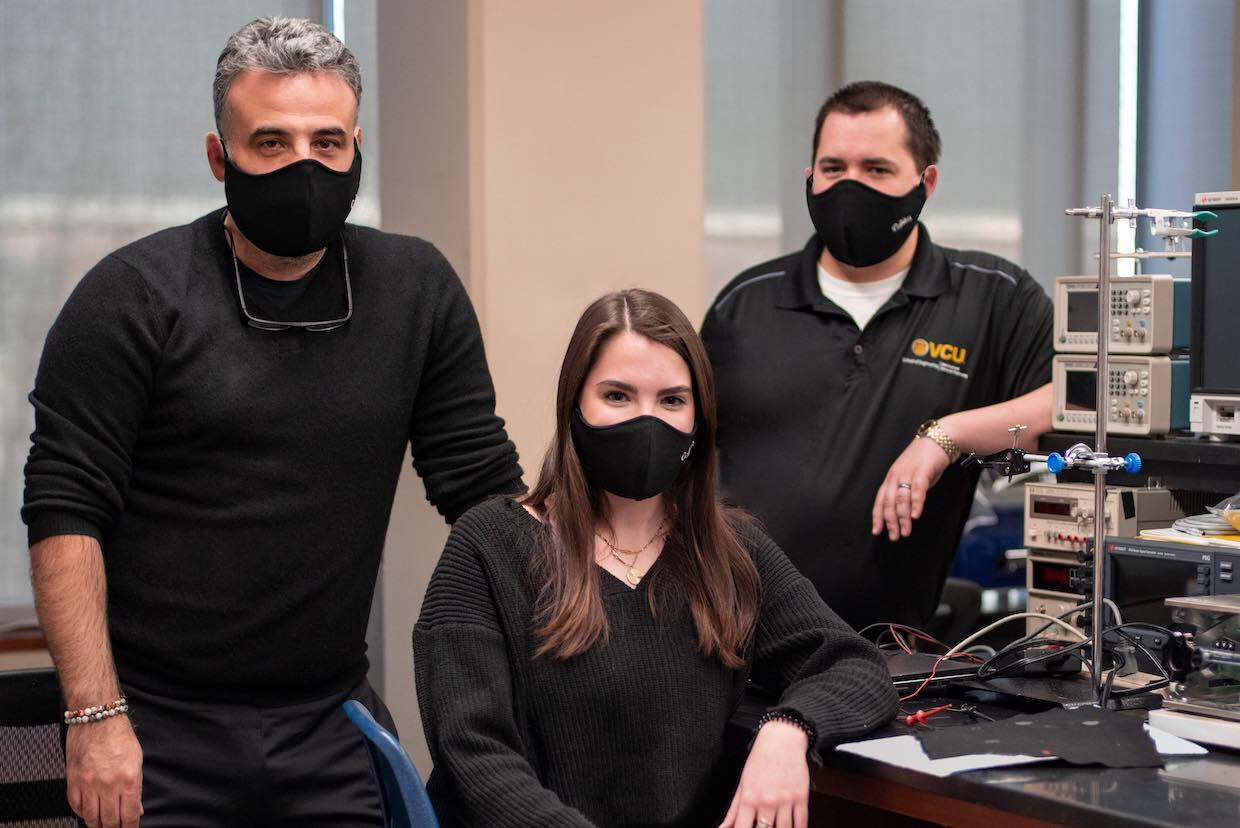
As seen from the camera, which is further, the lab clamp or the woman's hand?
the lab clamp

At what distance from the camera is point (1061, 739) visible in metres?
1.71

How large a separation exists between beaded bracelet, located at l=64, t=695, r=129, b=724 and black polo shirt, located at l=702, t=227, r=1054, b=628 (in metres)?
1.25

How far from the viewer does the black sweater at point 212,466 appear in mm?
1821

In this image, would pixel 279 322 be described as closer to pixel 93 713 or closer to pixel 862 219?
pixel 93 713

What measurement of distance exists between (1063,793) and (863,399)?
1.17 m

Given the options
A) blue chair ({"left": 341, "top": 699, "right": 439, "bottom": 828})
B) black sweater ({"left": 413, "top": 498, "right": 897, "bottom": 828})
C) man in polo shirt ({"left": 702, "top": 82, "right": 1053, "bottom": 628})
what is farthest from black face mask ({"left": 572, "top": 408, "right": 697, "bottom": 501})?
man in polo shirt ({"left": 702, "top": 82, "right": 1053, "bottom": 628})

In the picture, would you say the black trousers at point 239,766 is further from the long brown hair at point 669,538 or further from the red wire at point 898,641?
the red wire at point 898,641

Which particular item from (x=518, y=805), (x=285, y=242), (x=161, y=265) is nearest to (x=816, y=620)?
(x=518, y=805)

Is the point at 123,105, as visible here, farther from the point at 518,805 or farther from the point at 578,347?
the point at 518,805

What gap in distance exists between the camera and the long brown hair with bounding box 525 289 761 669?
1.81 meters

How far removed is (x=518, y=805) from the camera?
1617 mm

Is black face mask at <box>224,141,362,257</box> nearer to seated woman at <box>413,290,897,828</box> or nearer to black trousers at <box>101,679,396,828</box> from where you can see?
seated woman at <box>413,290,897,828</box>

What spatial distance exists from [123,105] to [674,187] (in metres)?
1.28

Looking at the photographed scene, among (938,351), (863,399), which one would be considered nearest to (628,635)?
(863,399)
